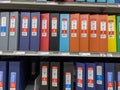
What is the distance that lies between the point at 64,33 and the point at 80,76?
0.39 meters

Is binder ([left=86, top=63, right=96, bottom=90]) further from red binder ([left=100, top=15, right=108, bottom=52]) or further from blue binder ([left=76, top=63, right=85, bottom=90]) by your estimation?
red binder ([left=100, top=15, right=108, bottom=52])

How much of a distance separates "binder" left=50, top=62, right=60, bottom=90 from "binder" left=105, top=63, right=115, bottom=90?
41 centimetres

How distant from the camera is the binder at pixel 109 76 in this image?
168cm

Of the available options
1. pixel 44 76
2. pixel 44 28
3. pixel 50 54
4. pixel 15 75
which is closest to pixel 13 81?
pixel 15 75

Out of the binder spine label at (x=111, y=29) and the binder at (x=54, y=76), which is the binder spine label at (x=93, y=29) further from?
the binder at (x=54, y=76)

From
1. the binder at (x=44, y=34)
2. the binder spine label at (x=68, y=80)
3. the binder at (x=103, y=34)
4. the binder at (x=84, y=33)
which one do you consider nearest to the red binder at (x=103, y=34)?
the binder at (x=103, y=34)

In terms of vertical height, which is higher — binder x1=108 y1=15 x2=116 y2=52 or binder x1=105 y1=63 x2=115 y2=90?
binder x1=108 y1=15 x2=116 y2=52

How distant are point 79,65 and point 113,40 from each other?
37 cm

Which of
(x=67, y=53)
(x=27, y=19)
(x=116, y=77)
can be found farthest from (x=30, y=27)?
(x=116, y=77)

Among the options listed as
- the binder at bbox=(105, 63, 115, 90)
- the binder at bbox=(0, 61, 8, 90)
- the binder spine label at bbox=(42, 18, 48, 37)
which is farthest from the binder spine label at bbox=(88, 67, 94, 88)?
the binder at bbox=(0, 61, 8, 90)

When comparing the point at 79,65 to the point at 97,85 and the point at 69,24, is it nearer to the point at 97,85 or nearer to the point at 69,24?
the point at 97,85

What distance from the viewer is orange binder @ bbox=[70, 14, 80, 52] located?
5.60 ft

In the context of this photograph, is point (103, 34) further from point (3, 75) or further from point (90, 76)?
point (3, 75)

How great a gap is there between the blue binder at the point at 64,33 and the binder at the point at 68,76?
0.45 feet
